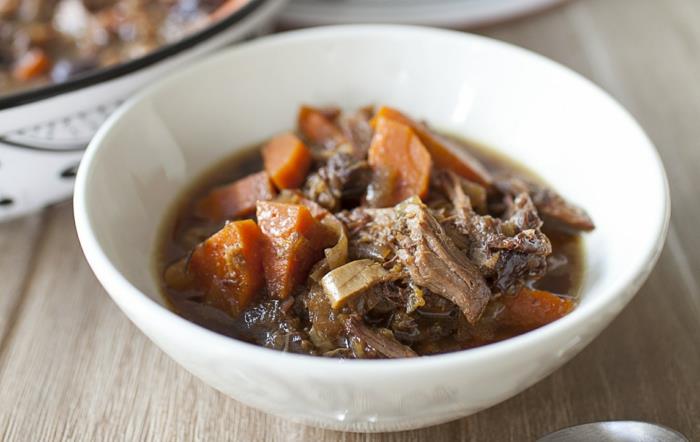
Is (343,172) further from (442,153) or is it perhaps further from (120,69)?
(120,69)

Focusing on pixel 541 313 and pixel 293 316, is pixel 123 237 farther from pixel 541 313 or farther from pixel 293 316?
pixel 541 313

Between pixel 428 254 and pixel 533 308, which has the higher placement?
pixel 428 254

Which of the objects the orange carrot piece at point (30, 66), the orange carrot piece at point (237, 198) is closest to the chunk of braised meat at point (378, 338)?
the orange carrot piece at point (237, 198)

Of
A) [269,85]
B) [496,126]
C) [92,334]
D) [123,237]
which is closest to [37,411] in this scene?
[92,334]

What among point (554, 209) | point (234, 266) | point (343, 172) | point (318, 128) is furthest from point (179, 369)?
point (554, 209)

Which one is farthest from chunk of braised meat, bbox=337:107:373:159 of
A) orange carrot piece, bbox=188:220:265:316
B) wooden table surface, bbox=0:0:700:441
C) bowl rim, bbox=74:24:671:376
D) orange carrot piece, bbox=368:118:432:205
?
wooden table surface, bbox=0:0:700:441

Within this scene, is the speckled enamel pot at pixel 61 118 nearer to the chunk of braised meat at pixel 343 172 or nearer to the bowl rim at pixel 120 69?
the bowl rim at pixel 120 69
